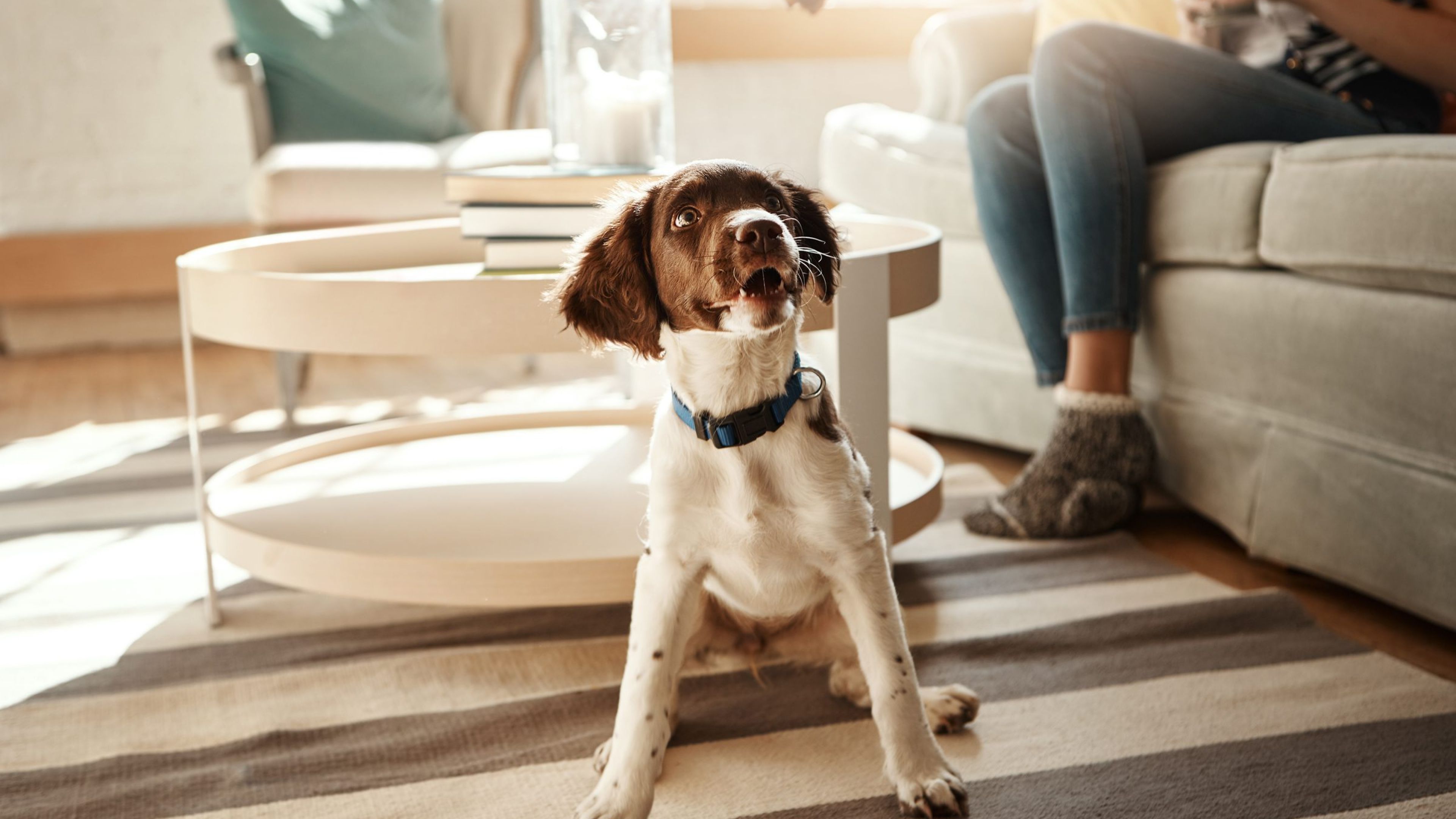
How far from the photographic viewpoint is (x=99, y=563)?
1.89 meters

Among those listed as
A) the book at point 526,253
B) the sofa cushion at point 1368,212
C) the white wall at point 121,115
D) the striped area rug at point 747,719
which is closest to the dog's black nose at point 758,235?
the striped area rug at point 747,719

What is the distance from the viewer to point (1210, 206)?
174cm

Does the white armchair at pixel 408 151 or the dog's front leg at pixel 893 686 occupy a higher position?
the white armchair at pixel 408 151

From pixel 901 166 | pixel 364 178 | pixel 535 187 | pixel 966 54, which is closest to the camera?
pixel 535 187

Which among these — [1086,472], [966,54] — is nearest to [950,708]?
[1086,472]

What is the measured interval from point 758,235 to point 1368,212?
955 millimetres

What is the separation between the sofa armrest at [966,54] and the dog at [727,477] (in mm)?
1904

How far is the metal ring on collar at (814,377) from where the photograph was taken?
1083 mm

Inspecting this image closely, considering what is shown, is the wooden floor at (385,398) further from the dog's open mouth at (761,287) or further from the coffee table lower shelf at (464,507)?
the dog's open mouth at (761,287)

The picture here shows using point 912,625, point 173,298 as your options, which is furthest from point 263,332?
point 173,298

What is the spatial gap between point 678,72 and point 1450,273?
3.15 m

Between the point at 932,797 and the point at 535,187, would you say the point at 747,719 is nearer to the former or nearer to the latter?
the point at 932,797

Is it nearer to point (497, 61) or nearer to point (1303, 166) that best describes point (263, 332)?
point (1303, 166)

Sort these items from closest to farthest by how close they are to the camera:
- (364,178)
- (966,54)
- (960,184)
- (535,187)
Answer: (535,187) < (960,184) < (966,54) < (364,178)
